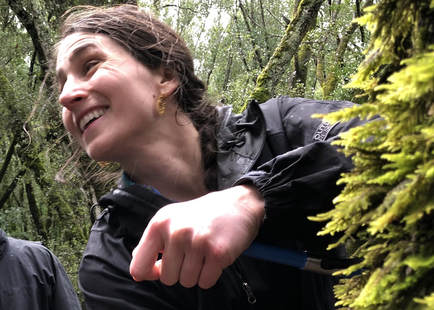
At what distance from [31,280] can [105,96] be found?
5.36ft

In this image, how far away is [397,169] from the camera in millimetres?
620

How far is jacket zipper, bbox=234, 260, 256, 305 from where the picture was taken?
170 cm

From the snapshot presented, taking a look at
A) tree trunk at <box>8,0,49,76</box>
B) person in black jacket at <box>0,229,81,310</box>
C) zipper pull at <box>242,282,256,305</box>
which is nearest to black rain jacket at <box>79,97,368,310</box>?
zipper pull at <box>242,282,256,305</box>

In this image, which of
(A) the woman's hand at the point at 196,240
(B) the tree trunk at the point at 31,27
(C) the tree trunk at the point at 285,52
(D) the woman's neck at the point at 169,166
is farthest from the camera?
(B) the tree trunk at the point at 31,27

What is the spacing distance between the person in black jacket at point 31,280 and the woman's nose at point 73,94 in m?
1.46

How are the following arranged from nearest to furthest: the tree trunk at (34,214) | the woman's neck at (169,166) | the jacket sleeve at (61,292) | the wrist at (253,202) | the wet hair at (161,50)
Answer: the wrist at (253,202), the woman's neck at (169,166), the wet hair at (161,50), the jacket sleeve at (61,292), the tree trunk at (34,214)

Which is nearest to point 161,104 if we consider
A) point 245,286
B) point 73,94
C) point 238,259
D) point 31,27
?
point 73,94

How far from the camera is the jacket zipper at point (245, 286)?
1705mm

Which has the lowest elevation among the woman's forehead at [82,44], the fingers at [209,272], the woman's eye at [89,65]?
the fingers at [209,272]

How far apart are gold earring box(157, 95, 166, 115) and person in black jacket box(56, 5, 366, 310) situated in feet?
0.03

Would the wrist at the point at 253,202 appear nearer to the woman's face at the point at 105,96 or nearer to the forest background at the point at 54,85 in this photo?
the forest background at the point at 54,85

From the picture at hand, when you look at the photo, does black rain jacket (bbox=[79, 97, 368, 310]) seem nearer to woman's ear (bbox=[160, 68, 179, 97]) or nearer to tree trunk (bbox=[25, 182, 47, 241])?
woman's ear (bbox=[160, 68, 179, 97])

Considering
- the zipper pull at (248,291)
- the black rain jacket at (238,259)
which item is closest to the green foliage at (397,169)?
→ the black rain jacket at (238,259)

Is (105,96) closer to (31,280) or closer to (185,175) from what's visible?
(185,175)
